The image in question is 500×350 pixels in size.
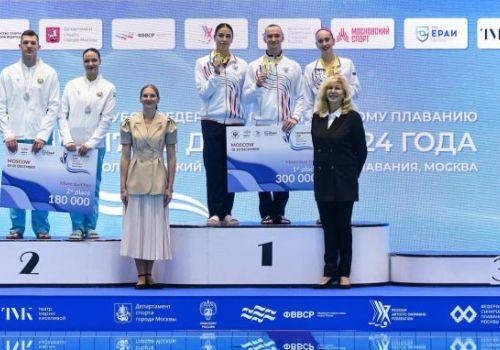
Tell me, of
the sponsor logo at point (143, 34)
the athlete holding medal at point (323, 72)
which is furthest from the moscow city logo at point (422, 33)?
the sponsor logo at point (143, 34)

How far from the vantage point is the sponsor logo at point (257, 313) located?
5.80m

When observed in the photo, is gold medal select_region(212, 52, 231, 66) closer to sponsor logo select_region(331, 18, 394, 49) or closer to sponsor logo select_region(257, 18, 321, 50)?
sponsor logo select_region(257, 18, 321, 50)

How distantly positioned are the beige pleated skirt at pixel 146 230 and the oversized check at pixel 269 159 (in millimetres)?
564

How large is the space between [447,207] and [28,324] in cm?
400

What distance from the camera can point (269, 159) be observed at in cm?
639

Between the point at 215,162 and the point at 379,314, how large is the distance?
1.56 metres

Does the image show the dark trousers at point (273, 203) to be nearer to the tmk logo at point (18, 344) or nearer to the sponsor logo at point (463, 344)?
the sponsor logo at point (463, 344)

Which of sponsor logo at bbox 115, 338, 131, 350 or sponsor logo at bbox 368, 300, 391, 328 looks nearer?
sponsor logo at bbox 115, 338, 131, 350

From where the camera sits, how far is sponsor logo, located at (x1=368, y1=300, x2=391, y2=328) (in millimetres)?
5781

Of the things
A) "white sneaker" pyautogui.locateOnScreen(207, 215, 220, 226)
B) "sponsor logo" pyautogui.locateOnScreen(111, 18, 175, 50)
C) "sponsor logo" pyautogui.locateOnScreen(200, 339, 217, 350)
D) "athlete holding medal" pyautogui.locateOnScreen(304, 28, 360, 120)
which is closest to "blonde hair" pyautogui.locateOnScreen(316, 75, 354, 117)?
"athlete holding medal" pyautogui.locateOnScreen(304, 28, 360, 120)

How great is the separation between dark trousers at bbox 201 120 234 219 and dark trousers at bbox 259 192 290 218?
32cm

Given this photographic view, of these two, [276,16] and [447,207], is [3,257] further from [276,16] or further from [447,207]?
[447,207]

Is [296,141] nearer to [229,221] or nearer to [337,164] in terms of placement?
[337,164]

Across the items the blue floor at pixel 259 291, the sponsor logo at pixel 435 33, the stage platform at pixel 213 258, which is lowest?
the blue floor at pixel 259 291
